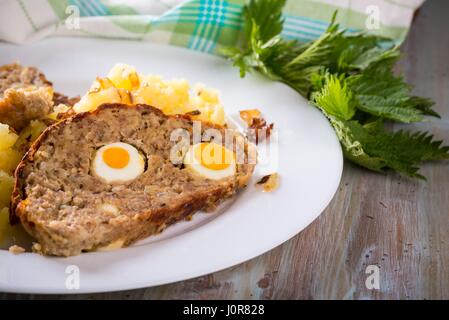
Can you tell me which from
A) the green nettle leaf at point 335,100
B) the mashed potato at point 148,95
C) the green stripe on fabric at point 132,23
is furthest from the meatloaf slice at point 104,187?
the green stripe on fabric at point 132,23

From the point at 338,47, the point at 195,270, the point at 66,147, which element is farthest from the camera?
the point at 338,47

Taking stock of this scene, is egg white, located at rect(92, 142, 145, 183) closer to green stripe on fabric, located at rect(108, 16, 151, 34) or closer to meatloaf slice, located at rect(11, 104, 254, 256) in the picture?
meatloaf slice, located at rect(11, 104, 254, 256)

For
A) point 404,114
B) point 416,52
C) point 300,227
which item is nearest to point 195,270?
point 300,227

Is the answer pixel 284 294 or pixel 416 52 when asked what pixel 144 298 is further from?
pixel 416 52

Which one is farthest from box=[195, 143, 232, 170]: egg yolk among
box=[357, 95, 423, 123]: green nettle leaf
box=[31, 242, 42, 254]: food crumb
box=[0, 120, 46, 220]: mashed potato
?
box=[357, 95, 423, 123]: green nettle leaf

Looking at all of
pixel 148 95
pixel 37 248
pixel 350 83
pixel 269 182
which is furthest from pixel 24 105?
pixel 350 83

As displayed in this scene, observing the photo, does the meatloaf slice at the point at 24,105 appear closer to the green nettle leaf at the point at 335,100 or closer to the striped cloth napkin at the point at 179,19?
the striped cloth napkin at the point at 179,19
